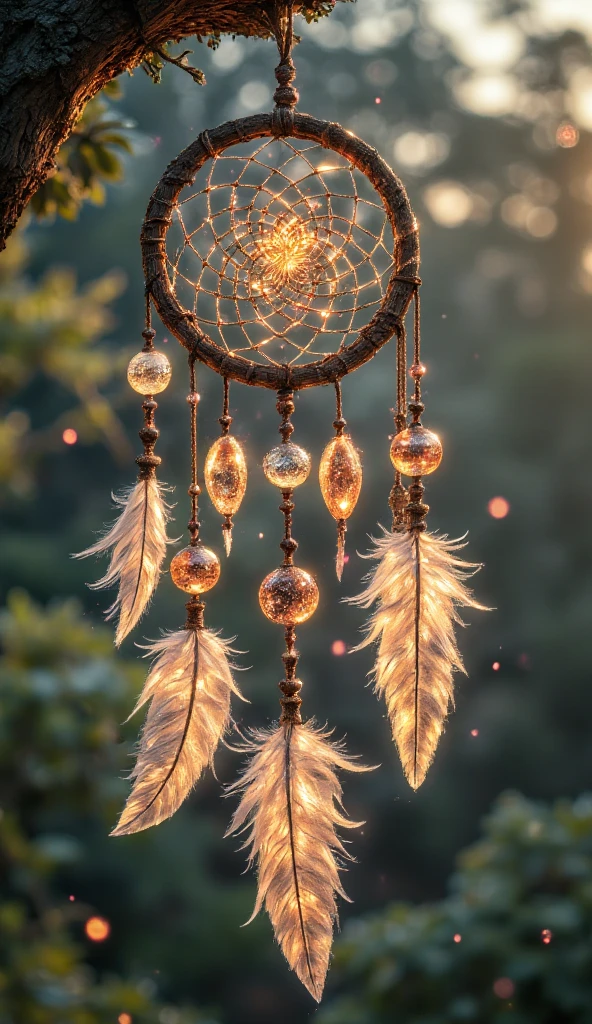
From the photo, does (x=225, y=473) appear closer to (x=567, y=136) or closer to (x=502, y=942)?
(x=502, y=942)

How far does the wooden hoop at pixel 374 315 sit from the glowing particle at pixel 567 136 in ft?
13.2

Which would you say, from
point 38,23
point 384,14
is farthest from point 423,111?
point 38,23

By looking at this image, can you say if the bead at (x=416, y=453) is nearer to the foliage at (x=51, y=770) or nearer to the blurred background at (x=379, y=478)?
the foliage at (x=51, y=770)

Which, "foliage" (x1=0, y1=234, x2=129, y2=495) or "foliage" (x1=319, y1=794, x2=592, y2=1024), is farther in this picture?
"foliage" (x1=0, y1=234, x2=129, y2=495)

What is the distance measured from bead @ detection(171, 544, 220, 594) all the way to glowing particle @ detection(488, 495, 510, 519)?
354 cm

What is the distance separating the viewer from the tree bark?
2.86 ft

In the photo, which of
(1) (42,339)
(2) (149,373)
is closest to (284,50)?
(2) (149,373)

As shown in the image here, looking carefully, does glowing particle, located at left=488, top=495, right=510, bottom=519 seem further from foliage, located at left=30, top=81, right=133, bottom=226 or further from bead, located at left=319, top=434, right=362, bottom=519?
bead, located at left=319, top=434, right=362, bottom=519

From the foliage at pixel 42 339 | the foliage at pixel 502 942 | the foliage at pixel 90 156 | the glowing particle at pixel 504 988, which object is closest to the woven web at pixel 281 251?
the foliage at pixel 90 156

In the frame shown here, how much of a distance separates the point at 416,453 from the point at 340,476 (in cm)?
8

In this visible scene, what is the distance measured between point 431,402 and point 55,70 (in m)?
3.57

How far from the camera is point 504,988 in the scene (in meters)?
2.48

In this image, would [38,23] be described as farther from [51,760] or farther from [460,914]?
[460,914]

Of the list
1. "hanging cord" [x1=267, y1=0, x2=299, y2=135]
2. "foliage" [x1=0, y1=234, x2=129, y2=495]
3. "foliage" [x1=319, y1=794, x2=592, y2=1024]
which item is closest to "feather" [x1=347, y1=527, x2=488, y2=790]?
"hanging cord" [x1=267, y1=0, x2=299, y2=135]
